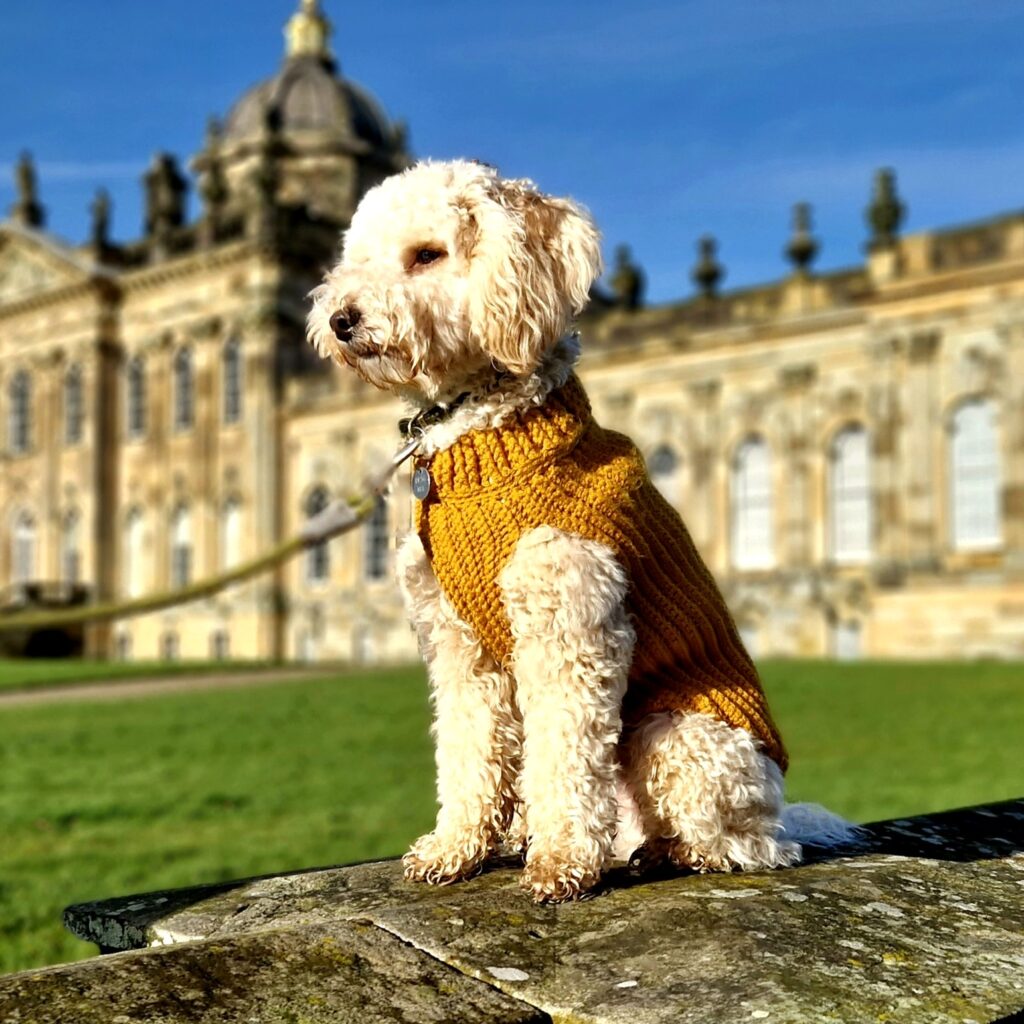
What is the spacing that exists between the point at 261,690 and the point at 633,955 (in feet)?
60.8

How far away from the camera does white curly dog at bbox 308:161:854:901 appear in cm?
278

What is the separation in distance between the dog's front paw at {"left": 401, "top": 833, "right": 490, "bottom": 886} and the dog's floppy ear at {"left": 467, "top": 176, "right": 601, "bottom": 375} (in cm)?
109

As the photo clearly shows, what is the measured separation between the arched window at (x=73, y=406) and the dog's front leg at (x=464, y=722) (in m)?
42.3

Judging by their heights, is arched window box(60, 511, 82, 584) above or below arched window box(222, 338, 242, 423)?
below

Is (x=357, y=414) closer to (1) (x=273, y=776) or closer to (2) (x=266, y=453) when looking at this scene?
(2) (x=266, y=453)

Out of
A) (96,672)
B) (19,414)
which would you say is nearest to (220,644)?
(19,414)

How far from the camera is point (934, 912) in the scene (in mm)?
2531

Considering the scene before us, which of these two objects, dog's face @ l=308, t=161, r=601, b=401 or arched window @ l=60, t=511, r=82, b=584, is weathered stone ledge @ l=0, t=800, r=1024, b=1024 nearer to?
dog's face @ l=308, t=161, r=601, b=401

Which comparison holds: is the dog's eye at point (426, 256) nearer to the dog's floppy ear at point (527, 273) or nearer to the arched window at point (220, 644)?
the dog's floppy ear at point (527, 273)

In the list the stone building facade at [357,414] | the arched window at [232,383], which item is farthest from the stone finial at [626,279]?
the arched window at [232,383]

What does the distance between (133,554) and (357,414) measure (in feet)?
34.0

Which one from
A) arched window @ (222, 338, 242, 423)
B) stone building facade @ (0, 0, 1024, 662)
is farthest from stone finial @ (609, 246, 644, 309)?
arched window @ (222, 338, 242, 423)

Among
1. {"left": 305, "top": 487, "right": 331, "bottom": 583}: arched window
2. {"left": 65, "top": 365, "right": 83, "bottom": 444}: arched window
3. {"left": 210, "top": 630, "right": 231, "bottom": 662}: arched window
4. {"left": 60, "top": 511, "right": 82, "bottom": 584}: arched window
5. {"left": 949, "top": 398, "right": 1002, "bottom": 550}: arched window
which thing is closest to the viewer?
{"left": 949, "top": 398, "right": 1002, "bottom": 550}: arched window

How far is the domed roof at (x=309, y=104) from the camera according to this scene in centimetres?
4469
